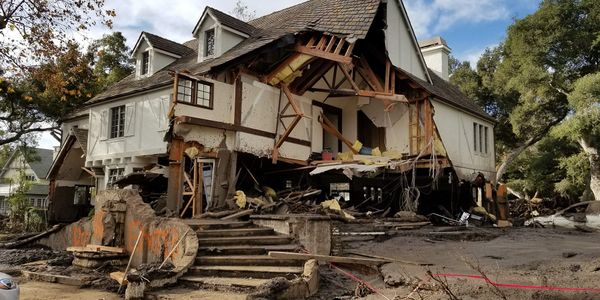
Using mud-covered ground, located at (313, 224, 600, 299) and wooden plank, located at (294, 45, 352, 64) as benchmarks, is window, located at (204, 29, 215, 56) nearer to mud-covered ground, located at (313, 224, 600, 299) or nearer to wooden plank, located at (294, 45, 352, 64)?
wooden plank, located at (294, 45, 352, 64)

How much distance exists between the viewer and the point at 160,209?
17141 millimetres

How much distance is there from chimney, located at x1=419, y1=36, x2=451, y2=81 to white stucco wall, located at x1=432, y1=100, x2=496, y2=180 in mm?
5296

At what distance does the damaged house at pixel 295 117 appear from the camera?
16.6m

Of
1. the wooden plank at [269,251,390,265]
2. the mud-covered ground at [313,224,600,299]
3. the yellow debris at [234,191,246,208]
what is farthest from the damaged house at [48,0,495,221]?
the wooden plank at [269,251,390,265]

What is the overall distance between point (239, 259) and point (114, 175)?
48.4ft

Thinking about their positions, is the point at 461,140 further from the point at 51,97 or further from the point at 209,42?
the point at 51,97

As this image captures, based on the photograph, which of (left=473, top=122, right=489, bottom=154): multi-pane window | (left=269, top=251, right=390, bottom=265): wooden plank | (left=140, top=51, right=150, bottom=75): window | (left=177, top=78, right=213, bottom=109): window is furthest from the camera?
(left=473, top=122, right=489, bottom=154): multi-pane window

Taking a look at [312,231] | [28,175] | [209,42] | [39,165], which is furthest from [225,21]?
[39,165]

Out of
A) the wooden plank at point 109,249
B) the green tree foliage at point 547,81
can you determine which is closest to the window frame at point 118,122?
the wooden plank at point 109,249

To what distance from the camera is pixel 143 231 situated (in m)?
10.9

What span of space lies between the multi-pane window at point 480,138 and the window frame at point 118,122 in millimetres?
16672

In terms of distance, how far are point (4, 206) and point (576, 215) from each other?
47.0 m

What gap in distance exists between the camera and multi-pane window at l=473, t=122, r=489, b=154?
79.9 feet

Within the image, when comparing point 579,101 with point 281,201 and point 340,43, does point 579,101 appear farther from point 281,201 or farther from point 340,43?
point 281,201
